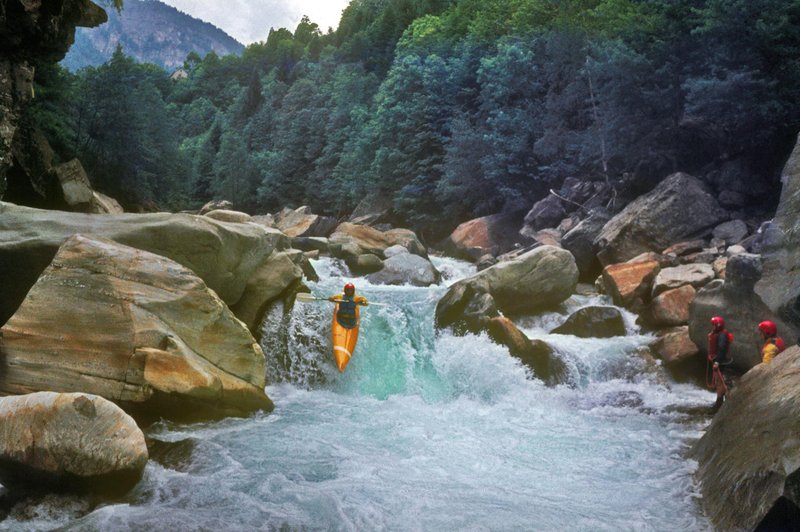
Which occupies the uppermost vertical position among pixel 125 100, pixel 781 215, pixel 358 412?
pixel 125 100

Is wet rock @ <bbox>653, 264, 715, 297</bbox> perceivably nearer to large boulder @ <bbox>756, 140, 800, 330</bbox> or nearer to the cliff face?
large boulder @ <bbox>756, 140, 800, 330</bbox>

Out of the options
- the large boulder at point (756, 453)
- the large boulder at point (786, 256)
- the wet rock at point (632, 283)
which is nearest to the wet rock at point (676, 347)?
the wet rock at point (632, 283)

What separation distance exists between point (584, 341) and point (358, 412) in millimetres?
5307

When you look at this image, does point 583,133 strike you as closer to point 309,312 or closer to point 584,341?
point 584,341

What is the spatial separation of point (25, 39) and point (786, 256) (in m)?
12.2

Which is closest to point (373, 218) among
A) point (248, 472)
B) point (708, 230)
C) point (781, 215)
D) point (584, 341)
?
point (708, 230)

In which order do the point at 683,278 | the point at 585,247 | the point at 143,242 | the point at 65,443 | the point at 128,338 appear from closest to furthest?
the point at 65,443, the point at 128,338, the point at 143,242, the point at 683,278, the point at 585,247

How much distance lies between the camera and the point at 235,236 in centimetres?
988

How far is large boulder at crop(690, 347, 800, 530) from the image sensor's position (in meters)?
4.30

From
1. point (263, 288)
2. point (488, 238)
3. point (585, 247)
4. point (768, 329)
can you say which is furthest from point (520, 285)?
point (488, 238)

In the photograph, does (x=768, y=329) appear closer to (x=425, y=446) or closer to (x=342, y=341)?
(x=425, y=446)

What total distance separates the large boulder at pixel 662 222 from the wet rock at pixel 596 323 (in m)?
4.83

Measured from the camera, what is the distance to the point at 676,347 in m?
10.9

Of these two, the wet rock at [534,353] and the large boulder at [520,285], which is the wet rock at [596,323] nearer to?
the large boulder at [520,285]
